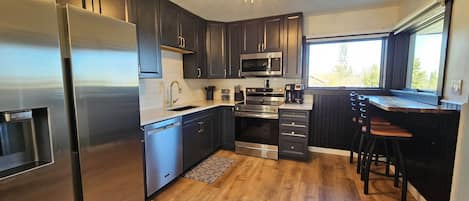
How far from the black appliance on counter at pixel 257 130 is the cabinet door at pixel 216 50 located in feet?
2.64

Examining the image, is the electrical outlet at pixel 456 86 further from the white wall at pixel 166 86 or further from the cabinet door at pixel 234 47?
the white wall at pixel 166 86

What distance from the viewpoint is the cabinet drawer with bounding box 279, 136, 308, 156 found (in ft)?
9.86

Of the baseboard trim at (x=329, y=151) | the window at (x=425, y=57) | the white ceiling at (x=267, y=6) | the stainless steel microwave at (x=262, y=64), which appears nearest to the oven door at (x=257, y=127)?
the stainless steel microwave at (x=262, y=64)

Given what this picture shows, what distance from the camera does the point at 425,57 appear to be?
240cm

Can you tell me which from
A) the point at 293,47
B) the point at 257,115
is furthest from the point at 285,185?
the point at 293,47

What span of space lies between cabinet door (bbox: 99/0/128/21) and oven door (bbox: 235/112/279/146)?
82.5 inches

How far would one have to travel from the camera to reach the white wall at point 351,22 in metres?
2.90

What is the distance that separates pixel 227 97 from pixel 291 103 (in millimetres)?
1307

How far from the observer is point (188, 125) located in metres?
2.63

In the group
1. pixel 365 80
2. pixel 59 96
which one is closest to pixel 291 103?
pixel 365 80

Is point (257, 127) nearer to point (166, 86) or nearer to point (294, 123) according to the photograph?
point (294, 123)

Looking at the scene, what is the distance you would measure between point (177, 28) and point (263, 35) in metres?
1.46

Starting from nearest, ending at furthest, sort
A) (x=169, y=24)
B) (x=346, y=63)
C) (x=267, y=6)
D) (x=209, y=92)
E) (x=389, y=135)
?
1. (x=389, y=135)
2. (x=169, y=24)
3. (x=267, y=6)
4. (x=346, y=63)
5. (x=209, y=92)

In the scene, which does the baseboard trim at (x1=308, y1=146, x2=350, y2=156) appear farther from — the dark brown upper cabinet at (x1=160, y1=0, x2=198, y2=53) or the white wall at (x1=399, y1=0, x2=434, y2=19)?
the dark brown upper cabinet at (x1=160, y1=0, x2=198, y2=53)
